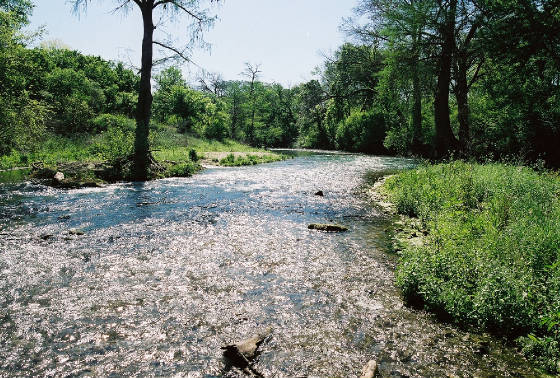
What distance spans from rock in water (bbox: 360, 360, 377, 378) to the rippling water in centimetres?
11

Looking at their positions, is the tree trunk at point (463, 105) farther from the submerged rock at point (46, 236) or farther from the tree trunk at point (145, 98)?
the submerged rock at point (46, 236)

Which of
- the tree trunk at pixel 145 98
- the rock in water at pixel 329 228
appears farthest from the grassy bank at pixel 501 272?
the tree trunk at pixel 145 98

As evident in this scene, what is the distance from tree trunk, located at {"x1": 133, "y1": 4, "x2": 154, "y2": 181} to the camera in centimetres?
1992

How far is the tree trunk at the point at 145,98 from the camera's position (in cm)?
1992

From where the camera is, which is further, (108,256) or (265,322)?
(108,256)

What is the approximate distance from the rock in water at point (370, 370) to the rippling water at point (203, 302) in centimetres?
11

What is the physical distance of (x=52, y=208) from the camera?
11.9 meters

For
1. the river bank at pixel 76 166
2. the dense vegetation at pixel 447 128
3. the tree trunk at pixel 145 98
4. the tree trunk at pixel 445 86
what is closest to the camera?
the dense vegetation at pixel 447 128

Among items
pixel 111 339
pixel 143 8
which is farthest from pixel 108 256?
pixel 143 8

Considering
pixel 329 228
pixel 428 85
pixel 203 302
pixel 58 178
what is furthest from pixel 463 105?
pixel 58 178

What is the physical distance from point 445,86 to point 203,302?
2180cm

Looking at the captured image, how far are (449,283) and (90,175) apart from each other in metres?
18.1

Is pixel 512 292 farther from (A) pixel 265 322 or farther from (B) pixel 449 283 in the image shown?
(A) pixel 265 322

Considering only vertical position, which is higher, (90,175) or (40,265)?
(90,175)
